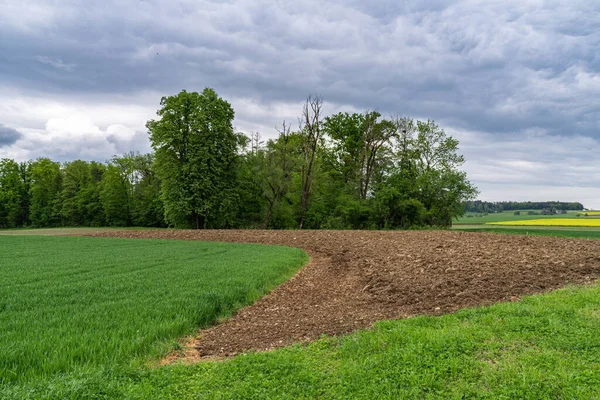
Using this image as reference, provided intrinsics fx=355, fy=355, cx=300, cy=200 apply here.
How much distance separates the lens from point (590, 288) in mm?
7387

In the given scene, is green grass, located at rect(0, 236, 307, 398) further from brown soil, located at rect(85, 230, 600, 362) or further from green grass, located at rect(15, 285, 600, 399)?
green grass, located at rect(15, 285, 600, 399)

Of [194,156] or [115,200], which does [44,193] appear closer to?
[115,200]

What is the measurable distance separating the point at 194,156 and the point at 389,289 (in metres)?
33.3

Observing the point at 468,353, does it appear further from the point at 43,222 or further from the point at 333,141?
the point at 43,222

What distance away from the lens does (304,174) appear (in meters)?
43.3

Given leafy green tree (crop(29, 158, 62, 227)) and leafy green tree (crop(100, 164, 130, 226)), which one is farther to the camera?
leafy green tree (crop(29, 158, 62, 227))

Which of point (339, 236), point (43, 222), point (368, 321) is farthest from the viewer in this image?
point (43, 222)

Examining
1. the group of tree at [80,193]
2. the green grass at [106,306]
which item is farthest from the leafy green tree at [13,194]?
the green grass at [106,306]

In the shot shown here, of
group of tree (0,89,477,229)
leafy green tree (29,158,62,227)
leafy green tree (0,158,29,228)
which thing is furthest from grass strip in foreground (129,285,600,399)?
leafy green tree (0,158,29,228)

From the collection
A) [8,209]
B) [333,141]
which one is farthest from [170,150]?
[8,209]

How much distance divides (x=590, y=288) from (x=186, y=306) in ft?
28.4

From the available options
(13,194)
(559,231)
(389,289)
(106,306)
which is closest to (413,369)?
(389,289)

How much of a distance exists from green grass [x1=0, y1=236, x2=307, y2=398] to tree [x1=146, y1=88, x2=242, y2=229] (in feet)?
75.3

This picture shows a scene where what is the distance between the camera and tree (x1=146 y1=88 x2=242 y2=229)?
38375 mm
